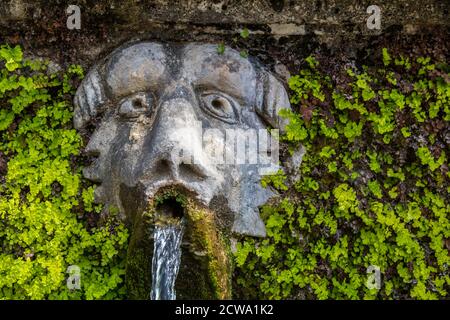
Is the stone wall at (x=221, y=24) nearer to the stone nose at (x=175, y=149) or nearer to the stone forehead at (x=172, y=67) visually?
the stone forehead at (x=172, y=67)

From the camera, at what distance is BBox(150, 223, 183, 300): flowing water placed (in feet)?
10.9

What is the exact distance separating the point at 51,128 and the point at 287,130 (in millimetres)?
1283

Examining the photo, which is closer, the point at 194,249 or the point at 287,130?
the point at 194,249

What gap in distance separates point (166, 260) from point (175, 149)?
54 centimetres

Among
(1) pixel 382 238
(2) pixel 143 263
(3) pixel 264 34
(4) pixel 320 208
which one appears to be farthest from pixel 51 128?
(1) pixel 382 238

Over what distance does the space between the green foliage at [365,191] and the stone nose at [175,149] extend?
59 cm

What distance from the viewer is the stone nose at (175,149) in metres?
3.30

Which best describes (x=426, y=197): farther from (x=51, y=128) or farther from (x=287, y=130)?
(x=51, y=128)

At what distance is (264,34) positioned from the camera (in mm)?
3779

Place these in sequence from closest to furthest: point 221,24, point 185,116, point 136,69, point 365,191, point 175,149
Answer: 1. point 175,149
2. point 185,116
3. point 136,69
4. point 221,24
5. point 365,191

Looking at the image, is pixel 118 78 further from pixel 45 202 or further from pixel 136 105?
pixel 45 202

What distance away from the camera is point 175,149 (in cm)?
331

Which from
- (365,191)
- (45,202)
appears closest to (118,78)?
(45,202)

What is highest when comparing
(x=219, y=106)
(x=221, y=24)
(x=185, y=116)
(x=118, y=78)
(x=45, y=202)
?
(x=221, y=24)
